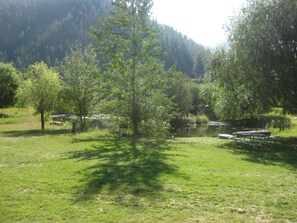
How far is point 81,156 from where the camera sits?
14117mm

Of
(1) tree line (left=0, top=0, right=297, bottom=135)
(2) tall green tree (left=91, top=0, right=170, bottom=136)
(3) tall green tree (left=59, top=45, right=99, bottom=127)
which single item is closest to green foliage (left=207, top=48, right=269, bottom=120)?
(1) tree line (left=0, top=0, right=297, bottom=135)

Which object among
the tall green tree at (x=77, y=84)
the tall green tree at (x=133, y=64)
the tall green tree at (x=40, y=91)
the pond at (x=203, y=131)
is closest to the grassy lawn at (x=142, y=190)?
the tall green tree at (x=133, y=64)

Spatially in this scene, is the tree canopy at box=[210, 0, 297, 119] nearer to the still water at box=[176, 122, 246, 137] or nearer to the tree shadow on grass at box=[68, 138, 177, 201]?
the tree shadow on grass at box=[68, 138, 177, 201]

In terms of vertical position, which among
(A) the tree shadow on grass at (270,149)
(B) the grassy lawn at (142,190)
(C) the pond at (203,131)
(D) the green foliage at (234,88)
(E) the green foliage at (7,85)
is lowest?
(C) the pond at (203,131)

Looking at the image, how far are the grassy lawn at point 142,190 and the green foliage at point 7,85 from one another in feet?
184

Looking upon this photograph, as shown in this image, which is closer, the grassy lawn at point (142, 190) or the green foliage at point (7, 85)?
the grassy lawn at point (142, 190)

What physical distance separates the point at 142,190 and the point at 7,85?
6381cm

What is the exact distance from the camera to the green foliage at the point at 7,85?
6425 centimetres

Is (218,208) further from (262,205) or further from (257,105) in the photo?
(257,105)

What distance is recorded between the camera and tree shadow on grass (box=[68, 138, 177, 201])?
8492 millimetres

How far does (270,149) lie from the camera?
1969 cm

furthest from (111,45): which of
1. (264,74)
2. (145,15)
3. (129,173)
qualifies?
(129,173)

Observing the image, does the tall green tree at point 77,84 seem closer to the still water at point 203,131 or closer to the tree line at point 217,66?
the tree line at point 217,66

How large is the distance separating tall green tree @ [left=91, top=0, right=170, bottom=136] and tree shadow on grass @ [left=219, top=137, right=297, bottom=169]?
7.17 metres
